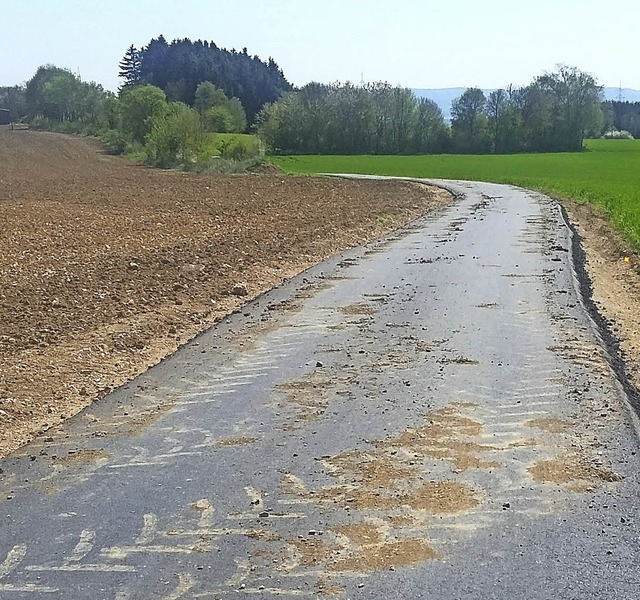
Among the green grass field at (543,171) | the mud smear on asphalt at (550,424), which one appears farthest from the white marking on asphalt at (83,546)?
the green grass field at (543,171)

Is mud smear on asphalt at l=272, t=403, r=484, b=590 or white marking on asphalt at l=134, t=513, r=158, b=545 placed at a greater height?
mud smear on asphalt at l=272, t=403, r=484, b=590

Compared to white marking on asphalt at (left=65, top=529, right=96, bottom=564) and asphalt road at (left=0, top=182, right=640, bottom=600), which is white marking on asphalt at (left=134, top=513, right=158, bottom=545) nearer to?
asphalt road at (left=0, top=182, right=640, bottom=600)

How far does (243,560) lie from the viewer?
Result: 4.79 m

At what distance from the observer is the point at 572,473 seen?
6.12 metres

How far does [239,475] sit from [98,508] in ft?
3.24

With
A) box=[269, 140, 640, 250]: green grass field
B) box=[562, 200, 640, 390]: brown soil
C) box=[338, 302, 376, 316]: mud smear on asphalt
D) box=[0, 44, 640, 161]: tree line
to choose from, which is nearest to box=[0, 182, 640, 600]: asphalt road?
box=[562, 200, 640, 390]: brown soil

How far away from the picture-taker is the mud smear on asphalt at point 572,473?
5.93m

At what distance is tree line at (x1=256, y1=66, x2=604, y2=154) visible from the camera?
99125 mm

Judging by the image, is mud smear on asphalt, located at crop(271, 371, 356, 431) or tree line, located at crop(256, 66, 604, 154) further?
tree line, located at crop(256, 66, 604, 154)

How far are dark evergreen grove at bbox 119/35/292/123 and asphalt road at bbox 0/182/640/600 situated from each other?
118m

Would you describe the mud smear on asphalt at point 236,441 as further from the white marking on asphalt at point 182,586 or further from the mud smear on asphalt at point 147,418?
the white marking on asphalt at point 182,586

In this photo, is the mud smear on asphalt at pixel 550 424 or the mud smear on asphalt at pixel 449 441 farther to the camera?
the mud smear on asphalt at pixel 550 424

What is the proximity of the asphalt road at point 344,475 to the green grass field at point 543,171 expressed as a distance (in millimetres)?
20392

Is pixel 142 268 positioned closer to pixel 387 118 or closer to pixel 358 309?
pixel 358 309
